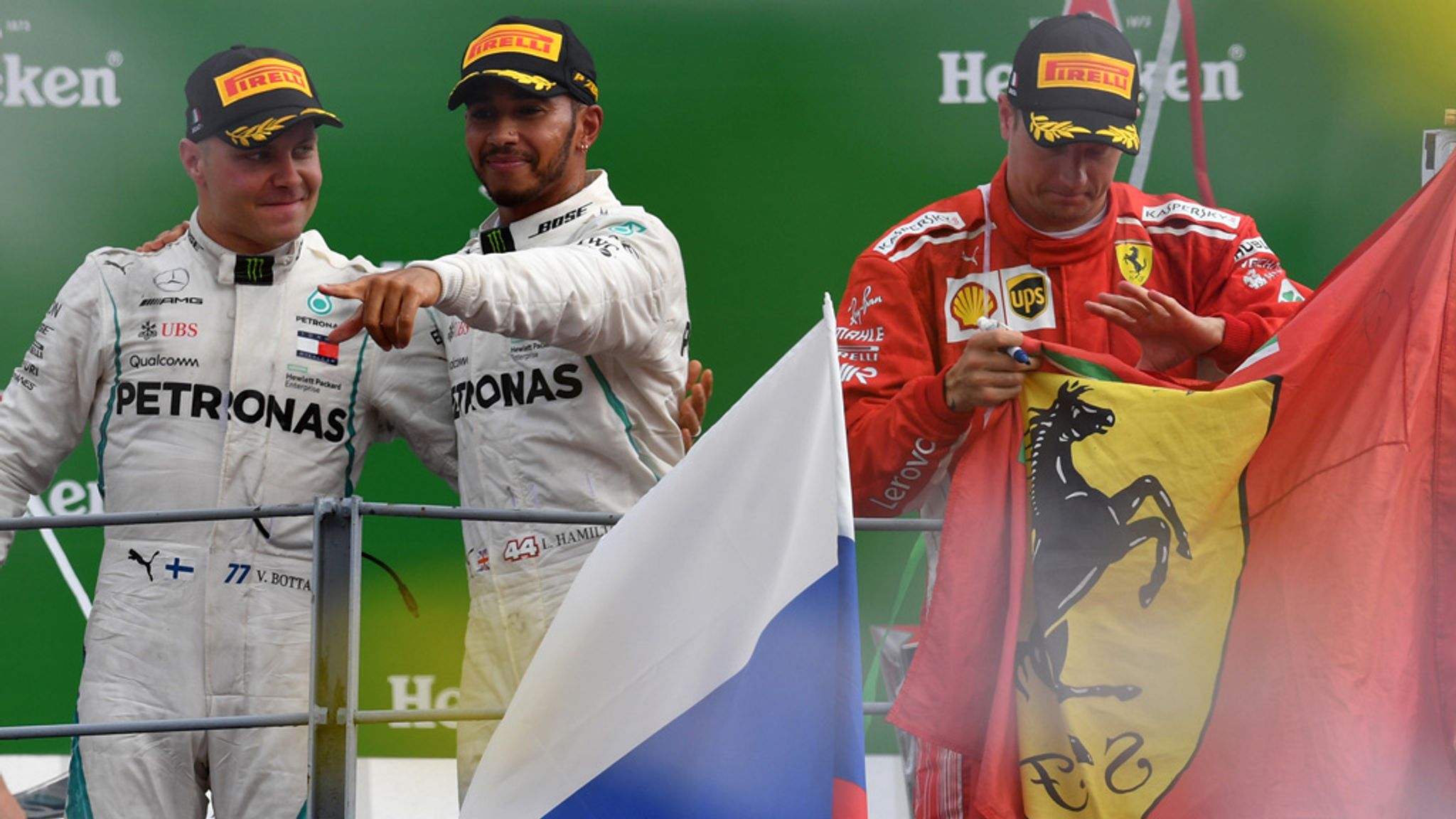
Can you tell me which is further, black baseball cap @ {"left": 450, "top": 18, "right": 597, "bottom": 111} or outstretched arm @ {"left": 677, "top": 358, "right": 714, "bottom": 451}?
outstretched arm @ {"left": 677, "top": 358, "right": 714, "bottom": 451}

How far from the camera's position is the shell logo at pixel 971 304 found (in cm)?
316

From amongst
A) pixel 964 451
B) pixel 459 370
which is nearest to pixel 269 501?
pixel 459 370

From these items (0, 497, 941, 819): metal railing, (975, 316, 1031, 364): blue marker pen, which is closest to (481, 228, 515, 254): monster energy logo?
(0, 497, 941, 819): metal railing

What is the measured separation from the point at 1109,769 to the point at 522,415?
3.65 feet

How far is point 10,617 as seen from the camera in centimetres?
441

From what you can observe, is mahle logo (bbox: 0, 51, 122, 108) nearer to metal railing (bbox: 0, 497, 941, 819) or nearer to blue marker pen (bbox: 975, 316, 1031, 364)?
metal railing (bbox: 0, 497, 941, 819)

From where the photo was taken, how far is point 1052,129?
121 inches

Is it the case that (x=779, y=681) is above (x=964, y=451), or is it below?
below

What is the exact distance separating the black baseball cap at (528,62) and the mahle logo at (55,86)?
1.51 m

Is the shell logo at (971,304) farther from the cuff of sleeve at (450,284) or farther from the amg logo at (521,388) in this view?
the cuff of sleeve at (450,284)

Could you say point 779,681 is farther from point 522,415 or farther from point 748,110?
point 748,110

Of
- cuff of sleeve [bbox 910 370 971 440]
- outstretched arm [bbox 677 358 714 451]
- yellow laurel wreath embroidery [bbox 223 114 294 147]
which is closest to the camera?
cuff of sleeve [bbox 910 370 971 440]

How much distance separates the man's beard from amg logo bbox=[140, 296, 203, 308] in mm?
523

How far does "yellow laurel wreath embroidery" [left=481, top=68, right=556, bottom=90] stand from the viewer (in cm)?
329
